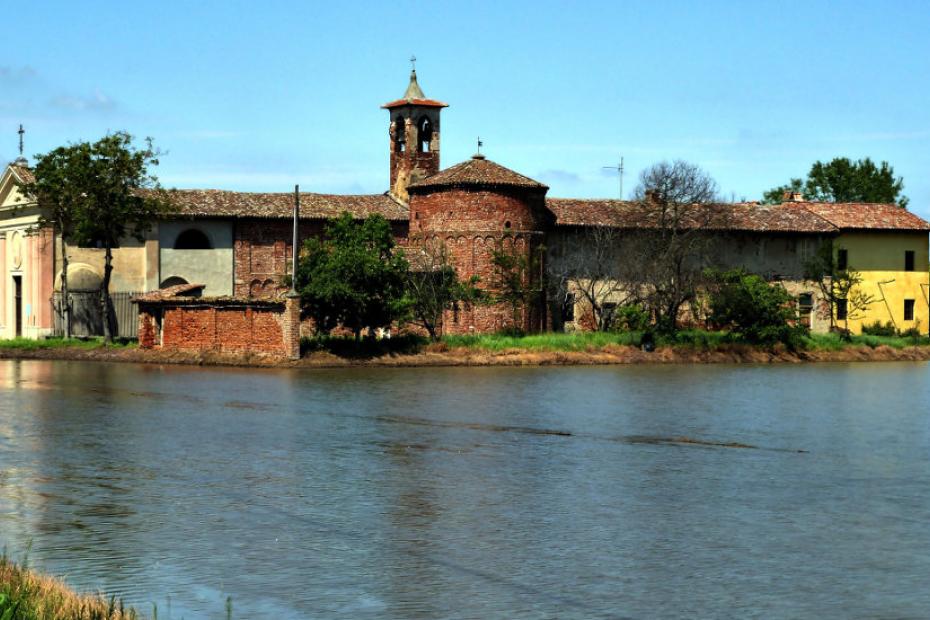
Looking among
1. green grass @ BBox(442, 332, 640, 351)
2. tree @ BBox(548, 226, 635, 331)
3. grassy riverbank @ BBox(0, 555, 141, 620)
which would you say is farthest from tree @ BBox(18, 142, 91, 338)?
grassy riverbank @ BBox(0, 555, 141, 620)

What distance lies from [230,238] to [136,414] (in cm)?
2620

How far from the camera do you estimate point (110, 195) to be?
44281 mm

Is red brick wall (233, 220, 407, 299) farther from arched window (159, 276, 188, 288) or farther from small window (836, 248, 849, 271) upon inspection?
small window (836, 248, 849, 271)

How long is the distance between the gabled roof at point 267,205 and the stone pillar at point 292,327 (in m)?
10.7

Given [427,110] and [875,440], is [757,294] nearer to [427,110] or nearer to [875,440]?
[427,110]

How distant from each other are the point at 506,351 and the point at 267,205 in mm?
14187

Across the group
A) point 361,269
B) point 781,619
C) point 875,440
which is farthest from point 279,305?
point 781,619

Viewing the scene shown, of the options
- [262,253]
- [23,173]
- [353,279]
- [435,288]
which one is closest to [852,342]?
[435,288]

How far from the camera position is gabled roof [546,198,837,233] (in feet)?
168

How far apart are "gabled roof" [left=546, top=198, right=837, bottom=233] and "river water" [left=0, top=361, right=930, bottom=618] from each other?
2215cm

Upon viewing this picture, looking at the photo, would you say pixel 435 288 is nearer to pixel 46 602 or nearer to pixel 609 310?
pixel 609 310

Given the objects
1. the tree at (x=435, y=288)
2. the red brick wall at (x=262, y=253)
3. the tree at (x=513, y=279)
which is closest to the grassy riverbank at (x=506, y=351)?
the tree at (x=513, y=279)

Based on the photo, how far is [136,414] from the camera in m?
25.0

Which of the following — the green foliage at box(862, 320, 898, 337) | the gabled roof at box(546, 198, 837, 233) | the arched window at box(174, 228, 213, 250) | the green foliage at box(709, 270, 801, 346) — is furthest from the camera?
the green foliage at box(862, 320, 898, 337)
